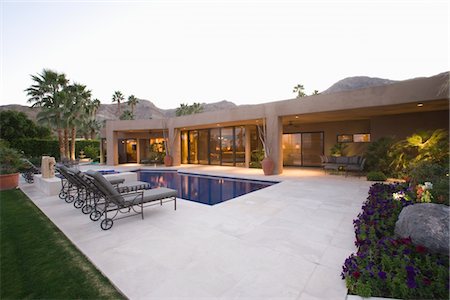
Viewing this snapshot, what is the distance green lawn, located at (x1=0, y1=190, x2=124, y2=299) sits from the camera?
2588mm

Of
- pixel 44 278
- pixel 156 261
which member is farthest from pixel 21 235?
pixel 156 261

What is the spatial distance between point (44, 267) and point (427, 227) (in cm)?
548

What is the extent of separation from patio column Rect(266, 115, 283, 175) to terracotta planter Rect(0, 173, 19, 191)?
1200cm

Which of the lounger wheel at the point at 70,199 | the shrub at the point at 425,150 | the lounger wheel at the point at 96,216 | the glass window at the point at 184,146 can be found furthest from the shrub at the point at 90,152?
the shrub at the point at 425,150

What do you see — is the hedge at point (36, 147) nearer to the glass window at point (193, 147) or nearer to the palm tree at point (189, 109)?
the glass window at point (193, 147)

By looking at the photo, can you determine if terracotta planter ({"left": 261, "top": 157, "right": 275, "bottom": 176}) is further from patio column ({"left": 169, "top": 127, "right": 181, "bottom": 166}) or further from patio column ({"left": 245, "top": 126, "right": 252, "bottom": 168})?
patio column ({"left": 169, "top": 127, "right": 181, "bottom": 166})

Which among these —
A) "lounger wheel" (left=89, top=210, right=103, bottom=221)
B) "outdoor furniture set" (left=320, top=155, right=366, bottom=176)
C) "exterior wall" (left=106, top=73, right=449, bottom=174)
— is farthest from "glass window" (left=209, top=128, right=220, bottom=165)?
"lounger wheel" (left=89, top=210, right=103, bottom=221)

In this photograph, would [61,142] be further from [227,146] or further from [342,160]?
[342,160]

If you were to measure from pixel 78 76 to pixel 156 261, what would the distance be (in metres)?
23.9

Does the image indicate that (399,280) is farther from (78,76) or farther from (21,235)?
(78,76)

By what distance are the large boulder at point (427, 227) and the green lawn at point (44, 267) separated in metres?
4.02

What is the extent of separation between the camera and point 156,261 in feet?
10.5

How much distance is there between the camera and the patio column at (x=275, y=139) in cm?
1215

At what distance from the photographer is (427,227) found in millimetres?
3146
